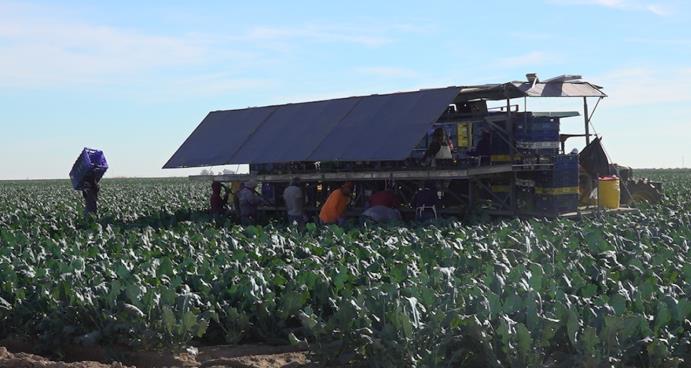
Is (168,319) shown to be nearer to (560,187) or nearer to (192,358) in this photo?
(192,358)

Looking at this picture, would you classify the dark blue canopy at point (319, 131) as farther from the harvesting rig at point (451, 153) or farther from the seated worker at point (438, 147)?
the seated worker at point (438, 147)

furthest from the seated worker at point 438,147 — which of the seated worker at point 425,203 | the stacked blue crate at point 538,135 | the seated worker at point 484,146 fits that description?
the stacked blue crate at point 538,135

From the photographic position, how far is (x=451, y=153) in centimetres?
2047

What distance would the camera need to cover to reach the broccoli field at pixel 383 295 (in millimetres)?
7195

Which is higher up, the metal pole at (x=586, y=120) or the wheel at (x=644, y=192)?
the metal pole at (x=586, y=120)

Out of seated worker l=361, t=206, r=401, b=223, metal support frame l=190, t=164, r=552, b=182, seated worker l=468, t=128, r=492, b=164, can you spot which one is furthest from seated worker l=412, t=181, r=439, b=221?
seated worker l=468, t=128, r=492, b=164

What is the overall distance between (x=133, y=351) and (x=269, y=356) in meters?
1.31

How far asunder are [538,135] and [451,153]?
189cm

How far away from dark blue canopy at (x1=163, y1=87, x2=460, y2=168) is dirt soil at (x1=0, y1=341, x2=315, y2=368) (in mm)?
10023

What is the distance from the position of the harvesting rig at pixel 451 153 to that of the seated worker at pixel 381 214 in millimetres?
1004

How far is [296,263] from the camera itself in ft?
37.0

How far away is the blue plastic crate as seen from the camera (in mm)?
23375

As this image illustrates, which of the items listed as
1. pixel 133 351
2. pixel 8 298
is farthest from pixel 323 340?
pixel 8 298

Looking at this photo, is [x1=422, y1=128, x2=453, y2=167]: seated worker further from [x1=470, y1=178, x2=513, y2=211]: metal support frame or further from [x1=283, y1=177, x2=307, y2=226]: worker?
[x1=283, y1=177, x2=307, y2=226]: worker
